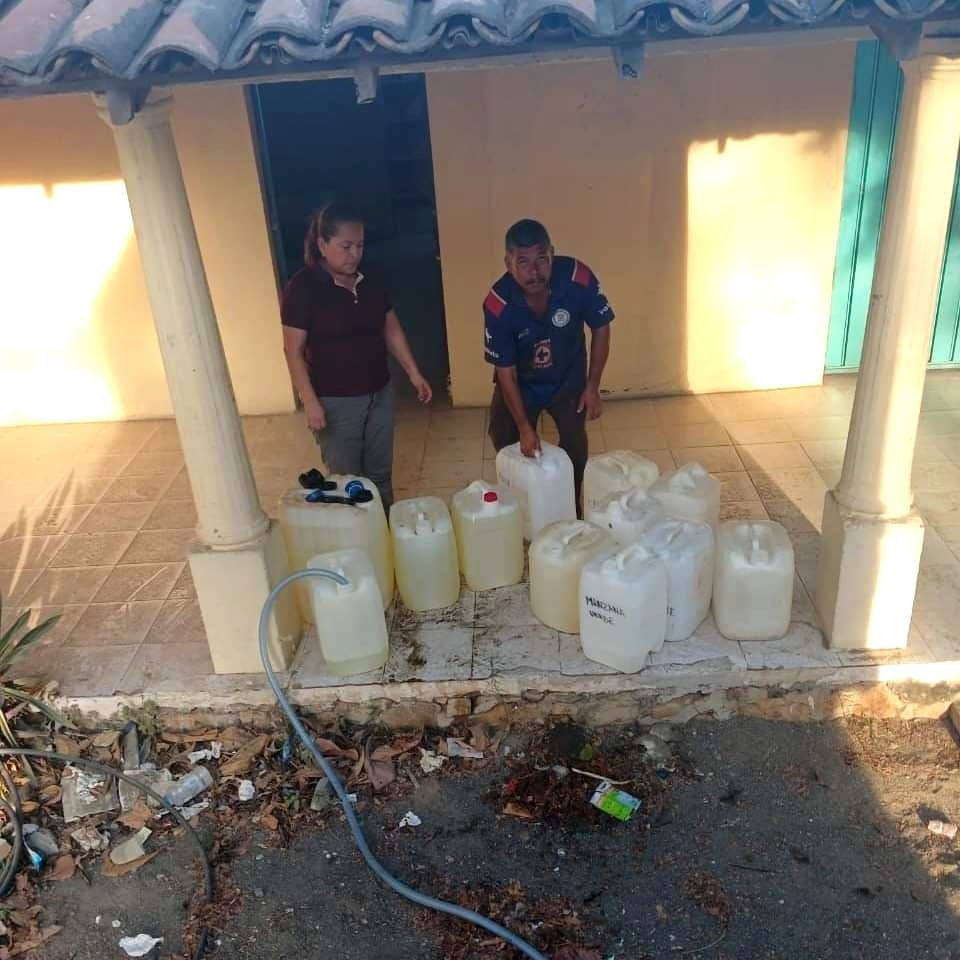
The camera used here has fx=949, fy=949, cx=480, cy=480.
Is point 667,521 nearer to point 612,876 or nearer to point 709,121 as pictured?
point 612,876

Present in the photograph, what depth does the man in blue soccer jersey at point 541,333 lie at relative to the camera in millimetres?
4336

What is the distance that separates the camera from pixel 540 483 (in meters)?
4.69

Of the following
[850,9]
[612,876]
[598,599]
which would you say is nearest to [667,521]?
[598,599]

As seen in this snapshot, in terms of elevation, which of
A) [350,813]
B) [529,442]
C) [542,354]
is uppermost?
[542,354]

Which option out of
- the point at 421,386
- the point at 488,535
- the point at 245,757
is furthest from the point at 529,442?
the point at 245,757

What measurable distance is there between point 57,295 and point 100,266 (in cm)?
40

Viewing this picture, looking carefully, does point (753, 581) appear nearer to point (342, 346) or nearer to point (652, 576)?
point (652, 576)

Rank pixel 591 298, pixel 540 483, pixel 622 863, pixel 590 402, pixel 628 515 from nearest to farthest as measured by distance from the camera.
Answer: pixel 622 863 < pixel 628 515 < pixel 591 298 < pixel 540 483 < pixel 590 402

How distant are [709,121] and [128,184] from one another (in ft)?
13.0

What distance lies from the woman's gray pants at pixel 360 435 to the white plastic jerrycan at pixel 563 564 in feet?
3.44

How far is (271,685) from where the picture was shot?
13.3 ft

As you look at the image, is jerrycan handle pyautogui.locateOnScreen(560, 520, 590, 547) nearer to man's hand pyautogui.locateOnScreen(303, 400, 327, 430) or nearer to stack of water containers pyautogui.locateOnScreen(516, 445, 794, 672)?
stack of water containers pyautogui.locateOnScreen(516, 445, 794, 672)

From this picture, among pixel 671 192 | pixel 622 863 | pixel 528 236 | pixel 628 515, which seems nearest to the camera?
pixel 622 863

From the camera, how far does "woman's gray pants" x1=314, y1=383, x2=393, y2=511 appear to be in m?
4.65
